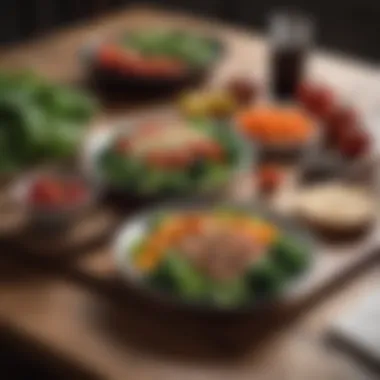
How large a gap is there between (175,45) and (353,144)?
50cm

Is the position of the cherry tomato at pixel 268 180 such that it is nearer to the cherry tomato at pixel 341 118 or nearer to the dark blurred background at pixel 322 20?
the cherry tomato at pixel 341 118

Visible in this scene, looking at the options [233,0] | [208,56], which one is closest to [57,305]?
[208,56]

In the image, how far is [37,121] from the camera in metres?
1.68

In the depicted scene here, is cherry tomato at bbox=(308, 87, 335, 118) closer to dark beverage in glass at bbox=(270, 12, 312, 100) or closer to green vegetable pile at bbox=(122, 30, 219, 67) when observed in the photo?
dark beverage in glass at bbox=(270, 12, 312, 100)

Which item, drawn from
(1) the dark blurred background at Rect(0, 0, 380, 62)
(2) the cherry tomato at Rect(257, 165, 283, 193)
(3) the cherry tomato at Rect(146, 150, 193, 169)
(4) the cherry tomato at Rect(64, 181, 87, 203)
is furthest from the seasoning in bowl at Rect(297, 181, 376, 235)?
(1) the dark blurred background at Rect(0, 0, 380, 62)

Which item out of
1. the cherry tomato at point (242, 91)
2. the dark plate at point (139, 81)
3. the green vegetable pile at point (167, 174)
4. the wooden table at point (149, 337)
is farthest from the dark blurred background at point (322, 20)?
the wooden table at point (149, 337)

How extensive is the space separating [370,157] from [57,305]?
22.7 inches

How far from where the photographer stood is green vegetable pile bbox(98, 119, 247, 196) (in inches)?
59.5

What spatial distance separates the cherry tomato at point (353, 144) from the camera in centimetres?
163

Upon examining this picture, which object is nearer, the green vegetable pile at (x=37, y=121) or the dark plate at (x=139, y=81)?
the green vegetable pile at (x=37, y=121)

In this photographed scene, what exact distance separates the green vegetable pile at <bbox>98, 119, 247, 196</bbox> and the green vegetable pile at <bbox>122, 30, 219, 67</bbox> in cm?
40

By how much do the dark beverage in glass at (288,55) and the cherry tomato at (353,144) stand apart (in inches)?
9.5

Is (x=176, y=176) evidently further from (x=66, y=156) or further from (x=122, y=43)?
(x=122, y=43)

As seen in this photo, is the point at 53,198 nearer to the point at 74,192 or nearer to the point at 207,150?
the point at 74,192
